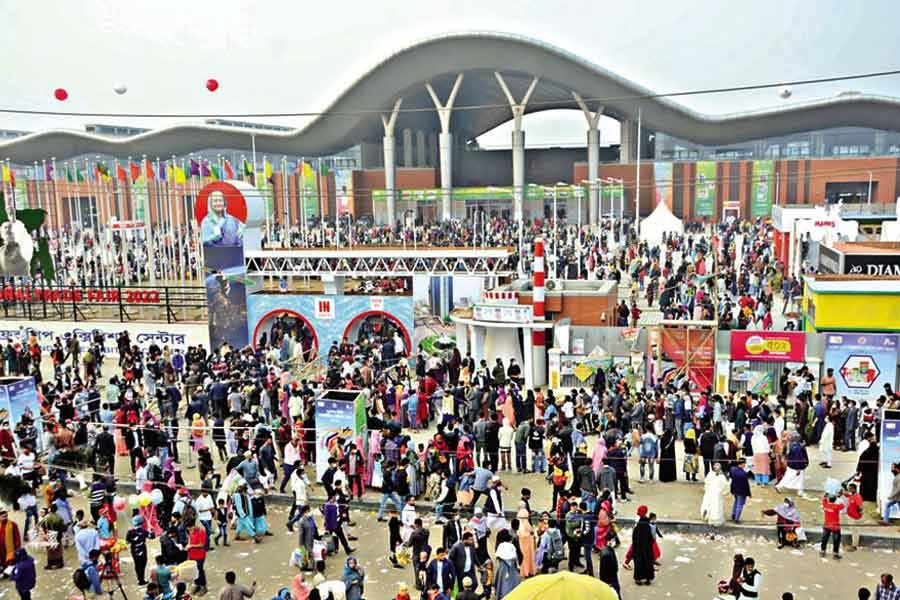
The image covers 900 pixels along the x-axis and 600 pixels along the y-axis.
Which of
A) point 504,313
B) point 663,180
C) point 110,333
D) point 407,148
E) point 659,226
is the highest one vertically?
point 407,148

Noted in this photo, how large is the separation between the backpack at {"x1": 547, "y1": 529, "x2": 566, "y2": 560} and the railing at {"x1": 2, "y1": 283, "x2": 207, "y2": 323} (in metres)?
16.5

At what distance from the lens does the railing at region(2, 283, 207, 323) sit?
24266 mm

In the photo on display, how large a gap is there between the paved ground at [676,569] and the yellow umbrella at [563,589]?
543 cm

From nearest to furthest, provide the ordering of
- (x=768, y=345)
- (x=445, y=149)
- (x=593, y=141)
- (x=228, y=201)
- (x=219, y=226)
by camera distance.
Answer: (x=768, y=345)
(x=219, y=226)
(x=228, y=201)
(x=593, y=141)
(x=445, y=149)

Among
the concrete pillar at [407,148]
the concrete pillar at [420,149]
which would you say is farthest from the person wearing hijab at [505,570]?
the concrete pillar at [420,149]

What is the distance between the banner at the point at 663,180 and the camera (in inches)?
2136

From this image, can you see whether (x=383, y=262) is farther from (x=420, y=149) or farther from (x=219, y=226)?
(x=420, y=149)

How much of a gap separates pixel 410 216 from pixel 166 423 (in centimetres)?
3965

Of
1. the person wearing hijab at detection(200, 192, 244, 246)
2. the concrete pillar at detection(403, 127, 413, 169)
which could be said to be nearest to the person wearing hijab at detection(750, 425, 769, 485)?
the person wearing hijab at detection(200, 192, 244, 246)

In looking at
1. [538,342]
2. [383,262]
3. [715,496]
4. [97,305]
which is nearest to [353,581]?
[715,496]

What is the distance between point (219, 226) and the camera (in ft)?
71.1

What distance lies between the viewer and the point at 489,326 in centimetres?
1891

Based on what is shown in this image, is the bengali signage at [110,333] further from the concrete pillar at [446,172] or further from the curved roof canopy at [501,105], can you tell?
the concrete pillar at [446,172]

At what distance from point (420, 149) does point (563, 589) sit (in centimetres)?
6559
